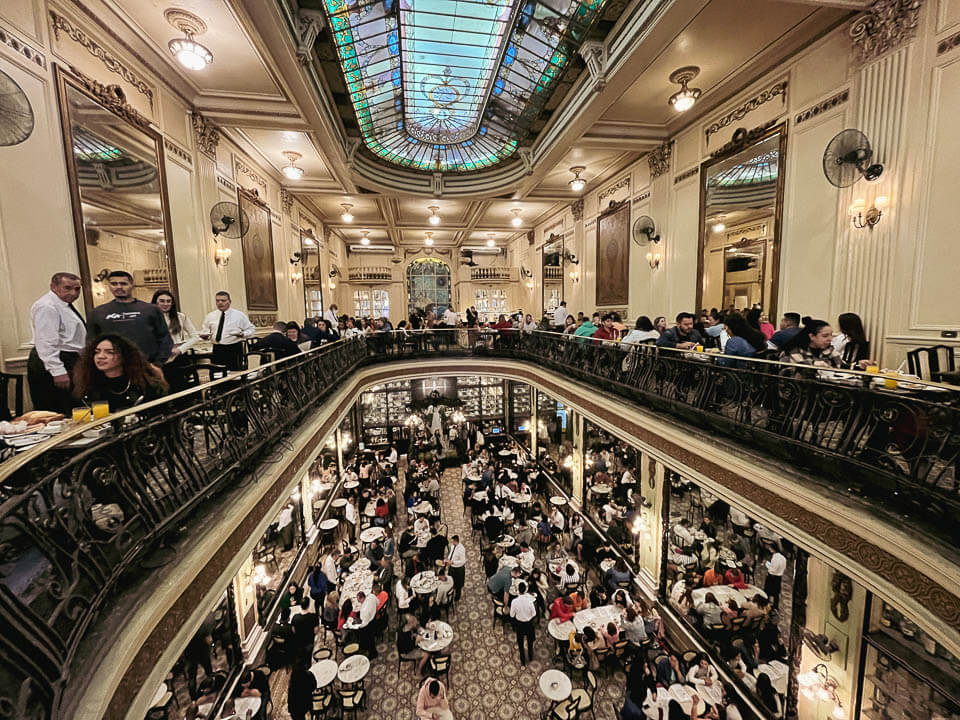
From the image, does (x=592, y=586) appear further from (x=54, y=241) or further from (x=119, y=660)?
(x=54, y=241)

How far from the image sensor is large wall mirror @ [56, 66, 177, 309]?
424cm

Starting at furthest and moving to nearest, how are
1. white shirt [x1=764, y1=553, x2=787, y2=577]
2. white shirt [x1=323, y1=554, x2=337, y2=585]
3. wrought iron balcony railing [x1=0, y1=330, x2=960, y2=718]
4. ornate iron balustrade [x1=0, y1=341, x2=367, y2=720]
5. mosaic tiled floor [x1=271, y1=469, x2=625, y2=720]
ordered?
white shirt [x1=323, y1=554, x2=337, y2=585]
white shirt [x1=764, y1=553, x2=787, y2=577]
mosaic tiled floor [x1=271, y1=469, x2=625, y2=720]
wrought iron balcony railing [x1=0, y1=330, x2=960, y2=718]
ornate iron balustrade [x1=0, y1=341, x2=367, y2=720]

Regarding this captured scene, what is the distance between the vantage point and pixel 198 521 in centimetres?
263

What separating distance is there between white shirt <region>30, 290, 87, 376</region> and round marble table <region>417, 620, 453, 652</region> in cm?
542

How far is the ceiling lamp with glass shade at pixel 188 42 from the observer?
4336 millimetres

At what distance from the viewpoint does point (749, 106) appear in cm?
621

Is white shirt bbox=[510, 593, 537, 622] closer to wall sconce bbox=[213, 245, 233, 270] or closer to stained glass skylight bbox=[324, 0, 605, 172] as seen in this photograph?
wall sconce bbox=[213, 245, 233, 270]

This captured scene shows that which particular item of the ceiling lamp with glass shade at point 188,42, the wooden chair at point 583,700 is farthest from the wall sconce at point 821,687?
the ceiling lamp with glass shade at point 188,42

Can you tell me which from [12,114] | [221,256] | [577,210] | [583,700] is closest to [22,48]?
[12,114]

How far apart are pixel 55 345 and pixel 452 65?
762cm

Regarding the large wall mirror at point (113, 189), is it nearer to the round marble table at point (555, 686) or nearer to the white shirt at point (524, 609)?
the white shirt at point (524, 609)

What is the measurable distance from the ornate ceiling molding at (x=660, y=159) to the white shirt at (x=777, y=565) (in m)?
7.37

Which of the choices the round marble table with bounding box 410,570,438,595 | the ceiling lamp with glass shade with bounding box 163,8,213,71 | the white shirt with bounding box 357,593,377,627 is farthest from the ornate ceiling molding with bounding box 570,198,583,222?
the white shirt with bounding box 357,593,377,627

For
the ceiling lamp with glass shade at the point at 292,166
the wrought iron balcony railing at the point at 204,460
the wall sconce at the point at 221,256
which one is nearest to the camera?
the wrought iron balcony railing at the point at 204,460
